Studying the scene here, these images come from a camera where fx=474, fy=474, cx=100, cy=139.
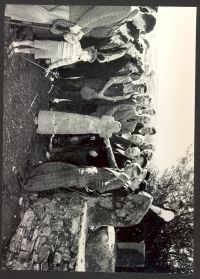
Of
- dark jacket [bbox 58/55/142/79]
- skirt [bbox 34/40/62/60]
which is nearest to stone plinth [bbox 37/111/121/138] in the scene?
dark jacket [bbox 58/55/142/79]

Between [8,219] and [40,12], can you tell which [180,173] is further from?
[40,12]

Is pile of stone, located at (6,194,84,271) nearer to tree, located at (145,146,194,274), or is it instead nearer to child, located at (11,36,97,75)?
tree, located at (145,146,194,274)

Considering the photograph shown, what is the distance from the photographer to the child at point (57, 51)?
374cm

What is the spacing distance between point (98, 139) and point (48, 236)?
0.87 m

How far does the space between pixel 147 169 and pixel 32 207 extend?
0.96 metres

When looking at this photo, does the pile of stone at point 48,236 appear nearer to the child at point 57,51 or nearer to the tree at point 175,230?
the tree at point 175,230

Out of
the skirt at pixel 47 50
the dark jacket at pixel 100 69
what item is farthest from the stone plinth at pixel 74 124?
the skirt at pixel 47 50

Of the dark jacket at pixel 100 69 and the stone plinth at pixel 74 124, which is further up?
the dark jacket at pixel 100 69

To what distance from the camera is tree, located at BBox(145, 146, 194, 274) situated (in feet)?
12.1

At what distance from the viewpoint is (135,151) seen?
3.74m

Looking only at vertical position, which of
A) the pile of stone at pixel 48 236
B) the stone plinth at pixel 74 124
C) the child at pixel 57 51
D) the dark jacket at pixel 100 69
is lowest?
the pile of stone at pixel 48 236

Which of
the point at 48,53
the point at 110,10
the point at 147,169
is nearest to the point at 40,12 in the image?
the point at 48,53

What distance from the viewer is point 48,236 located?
376 cm

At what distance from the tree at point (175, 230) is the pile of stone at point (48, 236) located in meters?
0.60
